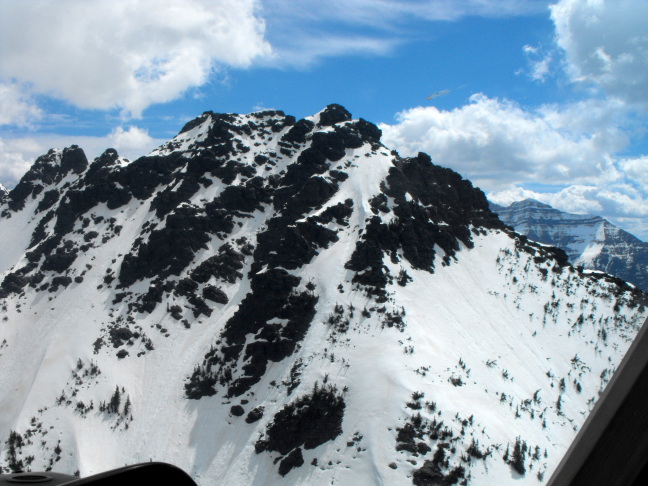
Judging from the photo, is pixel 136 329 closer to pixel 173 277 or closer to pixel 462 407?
pixel 173 277

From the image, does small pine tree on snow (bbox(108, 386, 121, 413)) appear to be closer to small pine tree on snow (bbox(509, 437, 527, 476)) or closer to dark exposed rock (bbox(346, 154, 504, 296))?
dark exposed rock (bbox(346, 154, 504, 296))

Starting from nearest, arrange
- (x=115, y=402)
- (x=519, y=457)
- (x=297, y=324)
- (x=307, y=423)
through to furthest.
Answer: (x=519, y=457)
(x=307, y=423)
(x=115, y=402)
(x=297, y=324)

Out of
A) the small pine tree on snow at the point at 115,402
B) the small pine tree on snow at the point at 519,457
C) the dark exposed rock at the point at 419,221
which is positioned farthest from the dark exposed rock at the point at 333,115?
the small pine tree on snow at the point at 519,457

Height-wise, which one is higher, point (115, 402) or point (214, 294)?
point (214, 294)

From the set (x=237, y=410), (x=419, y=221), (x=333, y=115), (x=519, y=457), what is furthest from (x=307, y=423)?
(x=333, y=115)

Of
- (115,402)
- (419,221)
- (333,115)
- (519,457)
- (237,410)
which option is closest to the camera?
(519,457)

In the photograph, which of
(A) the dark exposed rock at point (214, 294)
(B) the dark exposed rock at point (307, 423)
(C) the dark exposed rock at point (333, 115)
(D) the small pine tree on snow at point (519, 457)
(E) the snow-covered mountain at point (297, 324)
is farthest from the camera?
(C) the dark exposed rock at point (333, 115)

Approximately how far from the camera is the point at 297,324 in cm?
6394

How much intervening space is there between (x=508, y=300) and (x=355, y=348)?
112ft

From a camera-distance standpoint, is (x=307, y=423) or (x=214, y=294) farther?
(x=214, y=294)

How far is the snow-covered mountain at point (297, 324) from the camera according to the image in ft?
152

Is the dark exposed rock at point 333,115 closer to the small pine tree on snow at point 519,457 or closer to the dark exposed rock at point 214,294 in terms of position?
the dark exposed rock at point 214,294

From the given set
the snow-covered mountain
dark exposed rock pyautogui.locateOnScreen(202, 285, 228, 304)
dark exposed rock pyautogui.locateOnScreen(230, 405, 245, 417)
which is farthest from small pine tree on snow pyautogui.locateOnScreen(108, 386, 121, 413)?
dark exposed rock pyautogui.locateOnScreen(202, 285, 228, 304)

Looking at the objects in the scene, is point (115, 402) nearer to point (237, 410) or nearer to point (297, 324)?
point (237, 410)
